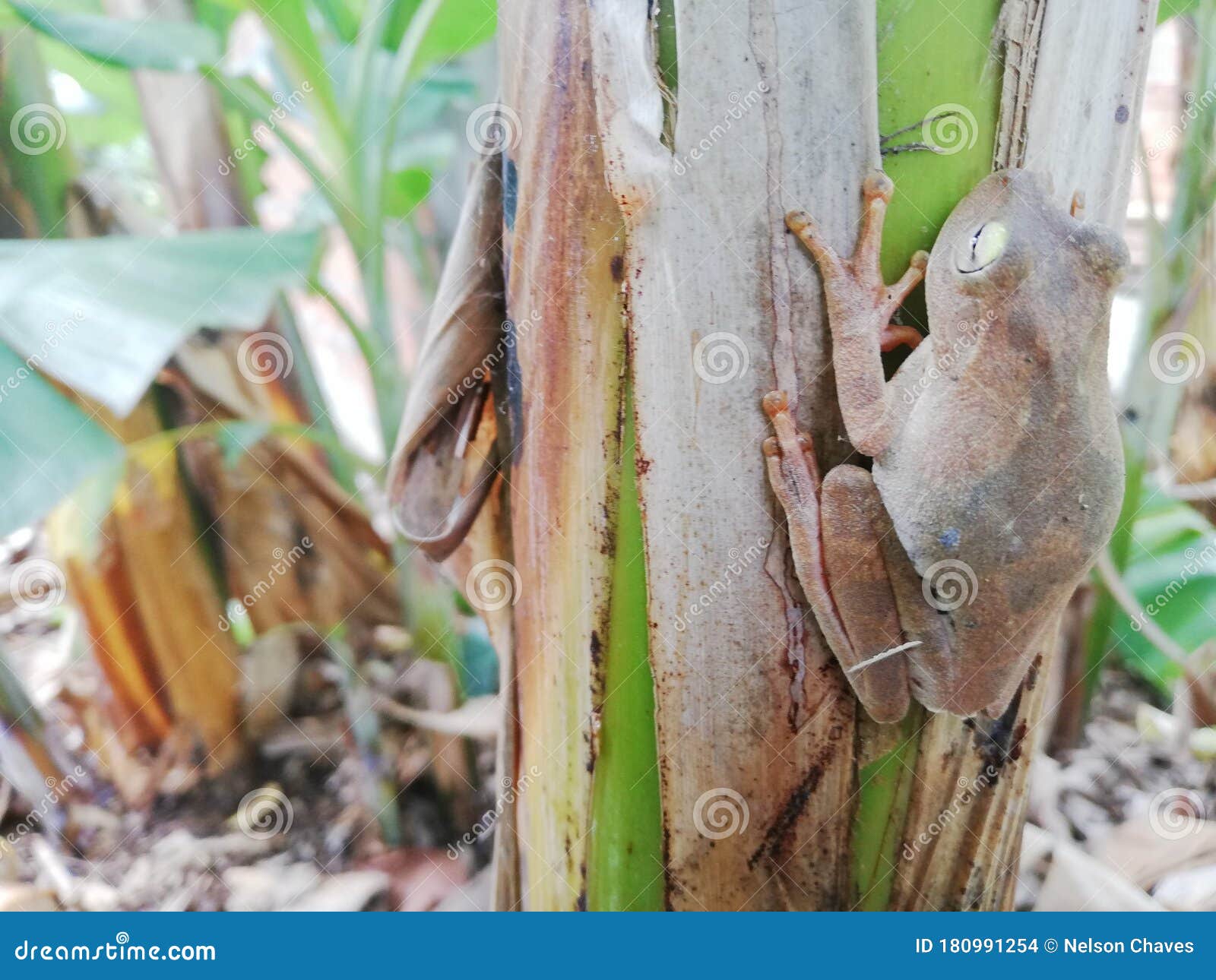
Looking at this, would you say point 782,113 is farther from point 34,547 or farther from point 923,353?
point 34,547
